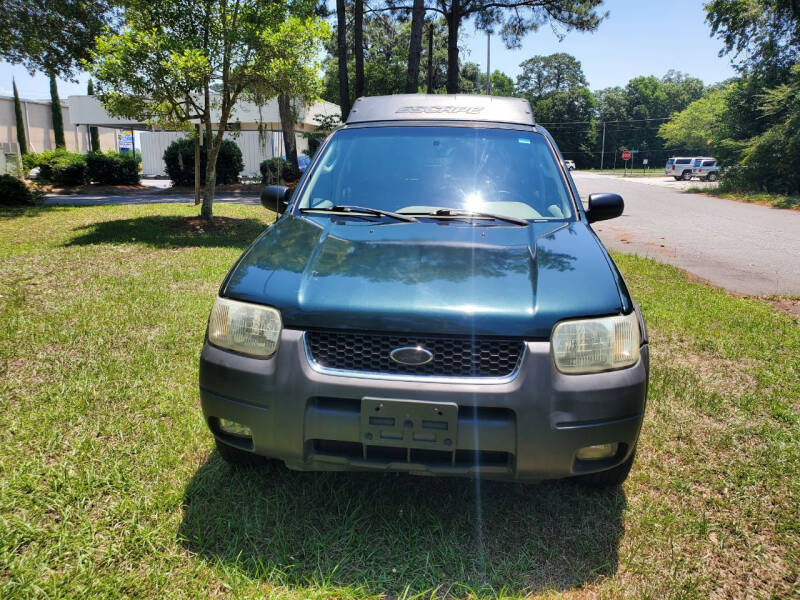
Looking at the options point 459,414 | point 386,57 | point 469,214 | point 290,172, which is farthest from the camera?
point 386,57

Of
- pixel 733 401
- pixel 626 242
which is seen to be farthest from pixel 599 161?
pixel 733 401

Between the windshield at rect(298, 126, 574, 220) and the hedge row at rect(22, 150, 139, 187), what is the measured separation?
78.2 ft

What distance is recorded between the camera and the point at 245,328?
7.39 feet

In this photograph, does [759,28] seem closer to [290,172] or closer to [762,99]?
[762,99]

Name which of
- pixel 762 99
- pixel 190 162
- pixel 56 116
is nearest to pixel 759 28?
pixel 762 99

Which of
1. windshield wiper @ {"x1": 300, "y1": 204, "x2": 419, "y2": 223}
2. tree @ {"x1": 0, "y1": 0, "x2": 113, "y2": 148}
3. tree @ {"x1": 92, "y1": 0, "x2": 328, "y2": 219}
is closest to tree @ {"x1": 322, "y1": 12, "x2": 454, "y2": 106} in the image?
tree @ {"x1": 0, "y1": 0, "x2": 113, "y2": 148}

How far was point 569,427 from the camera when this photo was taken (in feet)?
6.78

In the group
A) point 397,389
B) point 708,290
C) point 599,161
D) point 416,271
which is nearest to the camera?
point 397,389

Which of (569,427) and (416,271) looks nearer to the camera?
(569,427)

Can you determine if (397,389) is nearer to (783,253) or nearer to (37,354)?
(37,354)

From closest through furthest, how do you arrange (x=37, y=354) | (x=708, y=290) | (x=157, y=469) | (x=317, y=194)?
(x=157, y=469), (x=317, y=194), (x=37, y=354), (x=708, y=290)

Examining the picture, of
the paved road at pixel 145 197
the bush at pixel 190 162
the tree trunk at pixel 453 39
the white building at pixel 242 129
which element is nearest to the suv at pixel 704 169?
the white building at pixel 242 129

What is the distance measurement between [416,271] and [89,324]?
397 centimetres

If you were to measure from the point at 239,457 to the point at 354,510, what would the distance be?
62 cm
